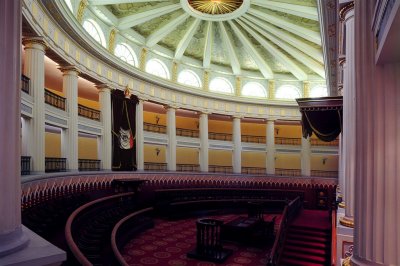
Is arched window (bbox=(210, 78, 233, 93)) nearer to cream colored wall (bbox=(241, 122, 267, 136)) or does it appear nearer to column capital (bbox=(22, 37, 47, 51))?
cream colored wall (bbox=(241, 122, 267, 136))

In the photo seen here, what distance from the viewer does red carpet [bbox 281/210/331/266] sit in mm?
8406

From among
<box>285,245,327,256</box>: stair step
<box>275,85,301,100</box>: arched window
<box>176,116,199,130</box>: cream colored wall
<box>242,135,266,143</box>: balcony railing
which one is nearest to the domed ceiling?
<box>275,85,301,100</box>: arched window

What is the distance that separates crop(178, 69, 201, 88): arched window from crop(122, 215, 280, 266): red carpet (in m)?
10.7

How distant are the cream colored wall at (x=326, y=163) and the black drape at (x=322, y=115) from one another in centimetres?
1452

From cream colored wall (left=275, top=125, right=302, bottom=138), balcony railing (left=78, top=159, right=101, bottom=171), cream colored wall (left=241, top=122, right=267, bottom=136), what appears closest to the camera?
balcony railing (left=78, top=159, right=101, bottom=171)

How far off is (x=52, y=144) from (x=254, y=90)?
41.6 ft

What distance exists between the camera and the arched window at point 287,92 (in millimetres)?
22141

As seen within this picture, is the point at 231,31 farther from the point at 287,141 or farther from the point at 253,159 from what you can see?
the point at 253,159

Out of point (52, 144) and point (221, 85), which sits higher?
point (221, 85)

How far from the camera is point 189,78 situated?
20094 millimetres

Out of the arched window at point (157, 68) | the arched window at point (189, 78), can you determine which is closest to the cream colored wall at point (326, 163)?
the arched window at point (189, 78)

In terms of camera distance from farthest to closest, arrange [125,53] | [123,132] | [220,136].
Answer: [220,136]
[125,53]
[123,132]

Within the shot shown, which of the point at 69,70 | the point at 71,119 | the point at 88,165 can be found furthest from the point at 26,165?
the point at 88,165

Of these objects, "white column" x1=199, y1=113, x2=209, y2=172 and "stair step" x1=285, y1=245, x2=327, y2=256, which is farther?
"white column" x1=199, y1=113, x2=209, y2=172
